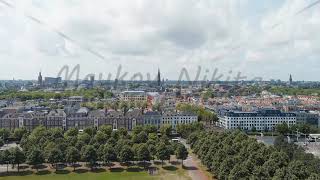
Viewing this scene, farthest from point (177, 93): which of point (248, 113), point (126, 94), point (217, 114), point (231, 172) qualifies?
point (231, 172)

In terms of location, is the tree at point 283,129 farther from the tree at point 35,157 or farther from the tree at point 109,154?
the tree at point 35,157

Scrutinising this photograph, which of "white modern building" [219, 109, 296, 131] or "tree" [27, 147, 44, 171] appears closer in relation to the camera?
"tree" [27, 147, 44, 171]

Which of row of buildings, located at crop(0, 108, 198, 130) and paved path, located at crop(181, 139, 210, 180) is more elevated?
row of buildings, located at crop(0, 108, 198, 130)

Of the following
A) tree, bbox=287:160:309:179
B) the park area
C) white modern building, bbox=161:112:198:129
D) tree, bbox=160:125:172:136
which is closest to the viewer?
tree, bbox=287:160:309:179

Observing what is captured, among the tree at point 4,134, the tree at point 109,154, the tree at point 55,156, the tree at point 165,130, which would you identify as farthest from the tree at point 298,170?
the tree at point 4,134

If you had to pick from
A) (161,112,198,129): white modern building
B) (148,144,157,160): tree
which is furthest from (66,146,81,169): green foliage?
(161,112,198,129): white modern building

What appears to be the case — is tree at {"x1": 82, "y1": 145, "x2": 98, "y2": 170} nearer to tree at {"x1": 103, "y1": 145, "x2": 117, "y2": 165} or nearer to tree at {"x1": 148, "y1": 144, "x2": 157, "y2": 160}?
tree at {"x1": 103, "y1": 145, "x2": 117, "y2": 165}

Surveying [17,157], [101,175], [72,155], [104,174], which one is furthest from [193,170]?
[17,157]

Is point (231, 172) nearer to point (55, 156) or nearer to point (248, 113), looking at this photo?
point (55, 156)
